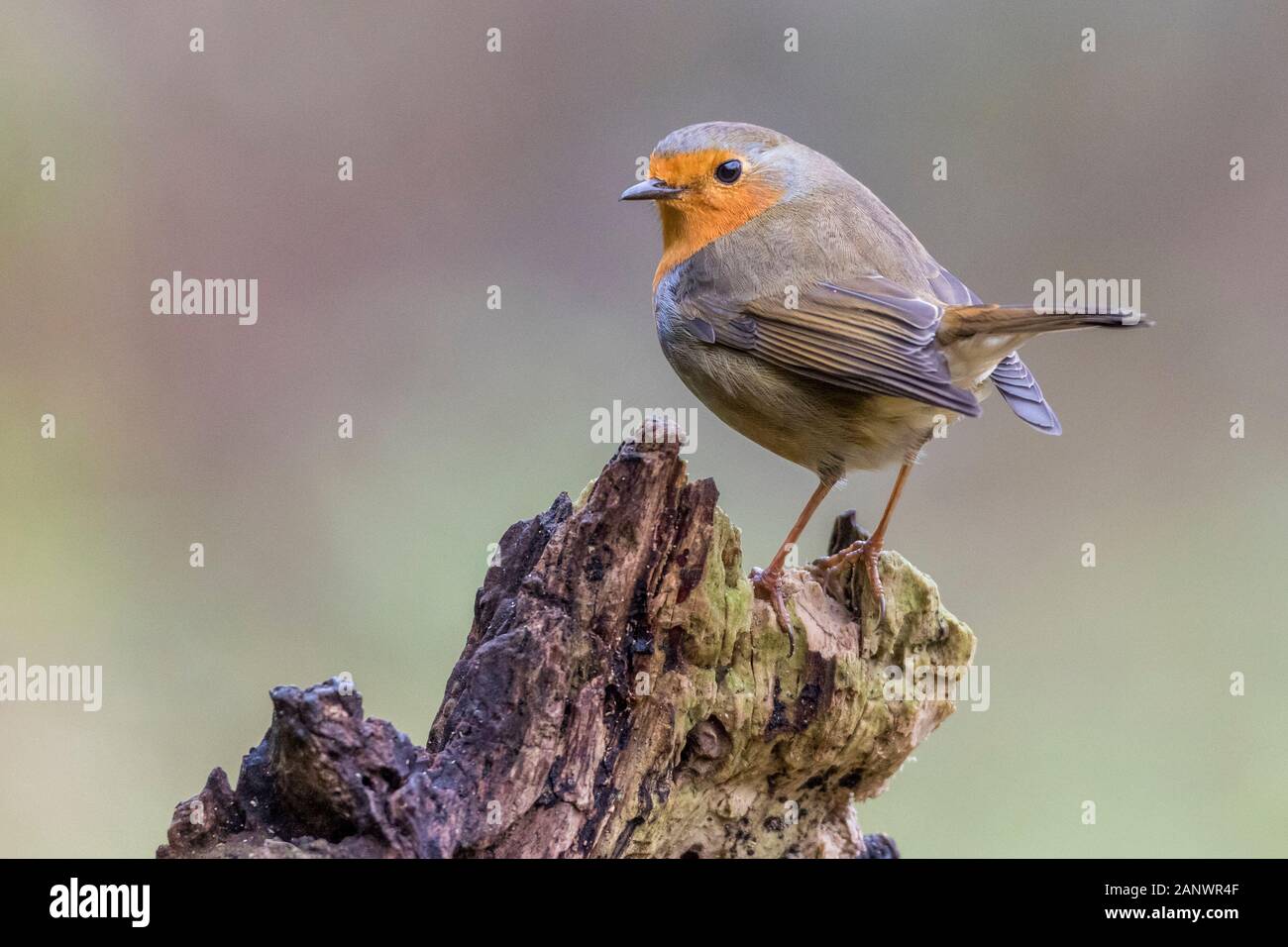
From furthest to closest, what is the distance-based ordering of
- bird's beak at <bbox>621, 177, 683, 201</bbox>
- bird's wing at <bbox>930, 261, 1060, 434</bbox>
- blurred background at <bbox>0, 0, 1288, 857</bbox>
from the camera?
blurred background at <bbox>0, 0, 1288, 857</bbox> < bird's beak at <bbox>621, 177, 683, 201</bbox> < bird's wing at <bbox>930, 261, 1060, 434</bbox>

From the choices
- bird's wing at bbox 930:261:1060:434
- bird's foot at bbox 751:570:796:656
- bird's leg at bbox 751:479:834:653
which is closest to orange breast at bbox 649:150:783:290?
bird's wing at bbox 930:261:1060:434

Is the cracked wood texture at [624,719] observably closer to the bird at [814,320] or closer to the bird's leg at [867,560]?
the bird's leg at [867,560]

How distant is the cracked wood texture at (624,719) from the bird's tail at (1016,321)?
79 cm

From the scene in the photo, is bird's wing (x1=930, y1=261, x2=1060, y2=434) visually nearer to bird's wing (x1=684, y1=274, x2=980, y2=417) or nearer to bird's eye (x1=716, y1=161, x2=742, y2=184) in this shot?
bird's wing (x1=684, y1=274, x2=980, y2=417)

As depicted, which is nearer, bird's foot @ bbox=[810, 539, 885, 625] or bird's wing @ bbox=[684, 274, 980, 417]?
bird's foot @ bbox=[810, 539, 885, 625]

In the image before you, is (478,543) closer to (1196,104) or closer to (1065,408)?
(1065,408)

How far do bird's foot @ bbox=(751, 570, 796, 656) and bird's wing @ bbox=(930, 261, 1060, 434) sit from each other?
1230 mm

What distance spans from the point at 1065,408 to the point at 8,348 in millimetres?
6427

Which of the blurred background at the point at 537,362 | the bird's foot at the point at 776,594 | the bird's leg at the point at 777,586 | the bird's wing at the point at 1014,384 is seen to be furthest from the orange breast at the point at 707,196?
the blurred background at the point at 537,362

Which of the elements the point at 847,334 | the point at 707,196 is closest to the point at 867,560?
the point at 847,334

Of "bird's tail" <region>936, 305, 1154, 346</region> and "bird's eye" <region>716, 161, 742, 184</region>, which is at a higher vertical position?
"bird's eye" <region>716, 161, 742, 184</region>

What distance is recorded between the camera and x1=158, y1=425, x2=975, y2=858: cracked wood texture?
3.00 metres

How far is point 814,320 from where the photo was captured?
438cm

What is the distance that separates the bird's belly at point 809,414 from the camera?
14.3ft
